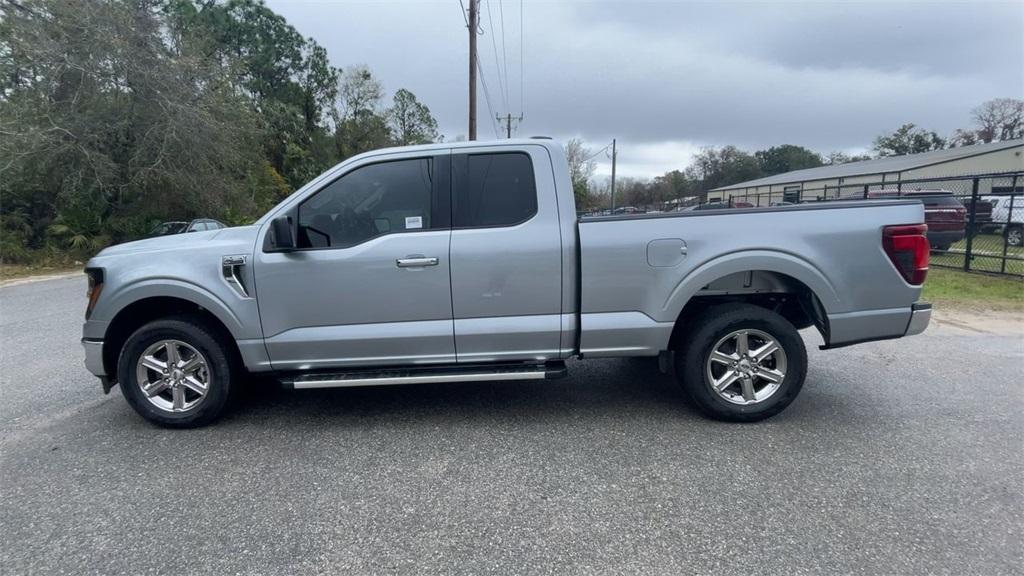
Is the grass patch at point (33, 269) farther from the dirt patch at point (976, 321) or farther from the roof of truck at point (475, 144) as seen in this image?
the dirt patch at point (976, 321)

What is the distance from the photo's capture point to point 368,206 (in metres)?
3.94

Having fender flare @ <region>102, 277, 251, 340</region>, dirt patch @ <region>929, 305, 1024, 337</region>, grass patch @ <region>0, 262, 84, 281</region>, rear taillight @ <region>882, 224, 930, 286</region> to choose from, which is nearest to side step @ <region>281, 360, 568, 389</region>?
fender flare @ <region>102, 277, 251, 340</region>

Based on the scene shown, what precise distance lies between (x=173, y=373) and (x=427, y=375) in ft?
6.10

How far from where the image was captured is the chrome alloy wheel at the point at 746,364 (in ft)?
13.0

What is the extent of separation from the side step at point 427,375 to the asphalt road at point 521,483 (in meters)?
0.40

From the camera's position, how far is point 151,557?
260 centimetres

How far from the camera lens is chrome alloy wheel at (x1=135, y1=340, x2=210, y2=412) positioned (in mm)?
3961

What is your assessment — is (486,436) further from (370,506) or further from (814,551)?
(814,551)

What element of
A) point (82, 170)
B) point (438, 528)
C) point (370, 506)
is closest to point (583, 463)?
point (438, 528)

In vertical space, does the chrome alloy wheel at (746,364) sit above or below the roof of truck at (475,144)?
below

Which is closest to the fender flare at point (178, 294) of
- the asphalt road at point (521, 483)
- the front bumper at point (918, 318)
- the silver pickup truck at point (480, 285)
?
the silver pickup truck at point (480, 285)

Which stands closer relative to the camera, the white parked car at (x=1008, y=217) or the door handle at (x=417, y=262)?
the door handle at (x=417, y=262)

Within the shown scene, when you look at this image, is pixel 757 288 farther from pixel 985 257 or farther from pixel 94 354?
pixel 985 257

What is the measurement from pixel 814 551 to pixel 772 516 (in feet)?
0.95
